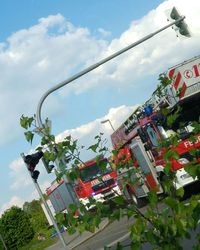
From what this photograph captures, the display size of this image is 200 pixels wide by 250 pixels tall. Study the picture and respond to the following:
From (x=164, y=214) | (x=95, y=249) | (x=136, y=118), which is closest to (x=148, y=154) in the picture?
(x=136, y=118)

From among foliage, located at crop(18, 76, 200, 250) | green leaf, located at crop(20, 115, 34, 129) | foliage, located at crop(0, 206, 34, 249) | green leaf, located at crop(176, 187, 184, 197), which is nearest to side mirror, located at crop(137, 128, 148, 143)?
foliage, located at crop(18, 76, 200, 250)

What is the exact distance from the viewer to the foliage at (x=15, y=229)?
40625 millimetres

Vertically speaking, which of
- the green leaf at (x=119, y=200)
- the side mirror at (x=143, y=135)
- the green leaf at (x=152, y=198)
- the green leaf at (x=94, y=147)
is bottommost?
the green leaf at (x=152, y=198)

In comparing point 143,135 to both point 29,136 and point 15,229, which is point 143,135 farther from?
point 15,229

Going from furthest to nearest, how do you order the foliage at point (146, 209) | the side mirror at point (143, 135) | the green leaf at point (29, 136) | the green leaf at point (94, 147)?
the side mirror at point (143, 135), the green leaf at point (94, 147), the green leaf at point (29, 136), the foliage at point (146, 209)

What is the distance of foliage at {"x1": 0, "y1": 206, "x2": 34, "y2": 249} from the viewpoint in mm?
40625

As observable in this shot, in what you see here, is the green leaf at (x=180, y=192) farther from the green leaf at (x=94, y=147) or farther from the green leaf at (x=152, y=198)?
the green leaf at (x=94, y=147)

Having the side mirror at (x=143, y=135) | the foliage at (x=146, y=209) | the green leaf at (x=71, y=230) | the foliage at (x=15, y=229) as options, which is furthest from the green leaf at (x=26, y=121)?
the foliage at (x=15, y=229)

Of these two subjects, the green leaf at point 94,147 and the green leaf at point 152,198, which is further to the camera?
the green leaf at point 94,147

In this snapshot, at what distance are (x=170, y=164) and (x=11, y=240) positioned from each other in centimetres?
3858

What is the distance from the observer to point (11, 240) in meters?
40.6

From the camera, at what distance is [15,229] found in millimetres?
41156

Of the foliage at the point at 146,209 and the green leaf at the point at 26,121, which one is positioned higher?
the green leaf at the point at 26,121

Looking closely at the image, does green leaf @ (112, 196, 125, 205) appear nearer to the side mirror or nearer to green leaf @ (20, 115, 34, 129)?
green leaf @ (20, 115, 34, 129)
